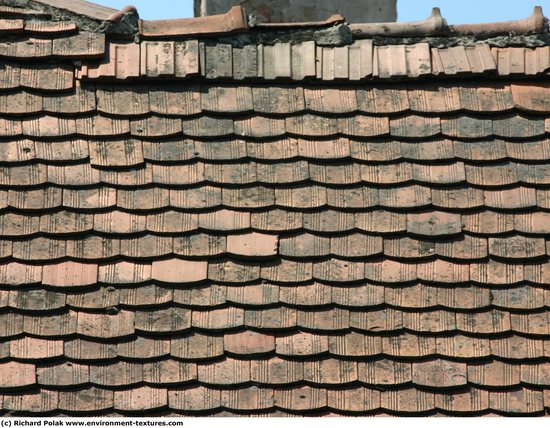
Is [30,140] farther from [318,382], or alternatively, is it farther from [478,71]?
[478,71]

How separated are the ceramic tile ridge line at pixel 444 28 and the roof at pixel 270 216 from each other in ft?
0.03

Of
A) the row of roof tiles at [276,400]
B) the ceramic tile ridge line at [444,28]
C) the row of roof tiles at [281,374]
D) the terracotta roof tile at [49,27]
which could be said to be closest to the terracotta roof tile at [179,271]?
the row of roof tiles at [281,374]

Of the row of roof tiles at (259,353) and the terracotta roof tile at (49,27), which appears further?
the terracotta roof tile at (49,27)

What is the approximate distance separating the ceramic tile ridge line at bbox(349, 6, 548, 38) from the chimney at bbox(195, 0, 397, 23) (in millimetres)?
1344

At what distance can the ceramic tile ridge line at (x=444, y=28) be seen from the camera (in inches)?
201

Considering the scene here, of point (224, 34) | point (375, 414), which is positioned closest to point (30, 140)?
point (224, 34)

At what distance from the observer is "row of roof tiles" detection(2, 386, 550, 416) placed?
4.27 meters

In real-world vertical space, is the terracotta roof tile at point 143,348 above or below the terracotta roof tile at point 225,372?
above

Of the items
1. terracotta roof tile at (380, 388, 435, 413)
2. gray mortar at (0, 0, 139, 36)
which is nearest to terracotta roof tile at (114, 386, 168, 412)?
terracotta roof tile at (380, 388, 435, 413)

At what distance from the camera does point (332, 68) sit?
500 centimetres

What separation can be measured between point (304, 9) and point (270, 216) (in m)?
2.16

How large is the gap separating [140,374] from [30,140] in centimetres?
120

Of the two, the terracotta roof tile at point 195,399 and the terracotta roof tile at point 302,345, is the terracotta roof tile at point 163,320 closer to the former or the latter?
the terracotta roof tile at point 195,399

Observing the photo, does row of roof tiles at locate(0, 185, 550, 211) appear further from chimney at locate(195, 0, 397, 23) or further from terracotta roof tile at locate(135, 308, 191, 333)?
chimney at locate(195, 0, 397, 23)
